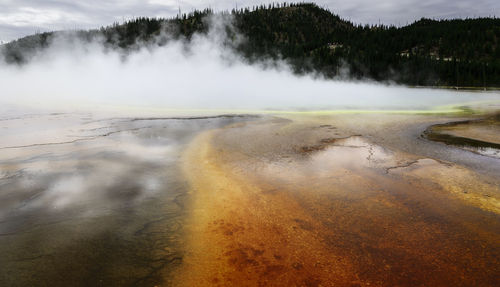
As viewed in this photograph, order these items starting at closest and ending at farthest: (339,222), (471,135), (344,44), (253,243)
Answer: (253,243) → (339,222) → (471,135) → (344,44)

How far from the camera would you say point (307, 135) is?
258 inches

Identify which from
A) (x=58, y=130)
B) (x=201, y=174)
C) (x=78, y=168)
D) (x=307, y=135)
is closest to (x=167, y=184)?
(x=201, y=174)

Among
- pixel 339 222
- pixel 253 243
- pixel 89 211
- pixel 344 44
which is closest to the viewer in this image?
pixel 253 243

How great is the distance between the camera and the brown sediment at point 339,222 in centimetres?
214

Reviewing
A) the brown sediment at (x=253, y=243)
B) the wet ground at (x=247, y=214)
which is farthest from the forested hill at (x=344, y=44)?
the brown sediment at (x=253, y=243)

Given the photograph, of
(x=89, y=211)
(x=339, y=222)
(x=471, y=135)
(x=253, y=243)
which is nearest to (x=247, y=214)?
(x=253, y=243)

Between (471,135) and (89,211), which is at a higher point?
(471,135)

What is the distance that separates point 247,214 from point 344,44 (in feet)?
233

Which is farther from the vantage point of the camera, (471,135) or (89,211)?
(471,135)

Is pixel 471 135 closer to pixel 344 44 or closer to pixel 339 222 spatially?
pixel 339 222

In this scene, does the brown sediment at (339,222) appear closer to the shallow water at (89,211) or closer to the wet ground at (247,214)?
the wet ground at (247,214)

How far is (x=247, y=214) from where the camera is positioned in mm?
3029

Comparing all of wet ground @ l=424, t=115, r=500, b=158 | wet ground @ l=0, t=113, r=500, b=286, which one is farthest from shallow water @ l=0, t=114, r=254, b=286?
wet ground @ l=424, t=115, r=500, b=158

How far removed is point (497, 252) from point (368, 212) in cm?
102
